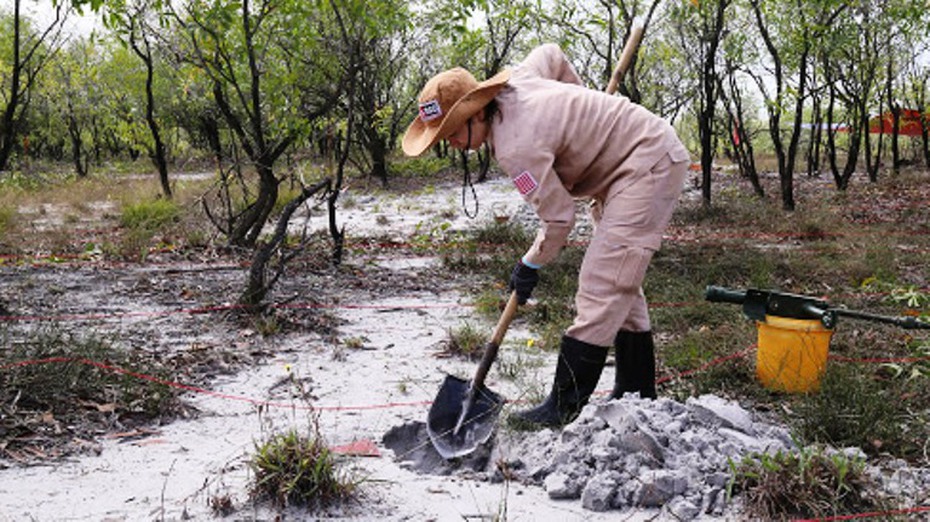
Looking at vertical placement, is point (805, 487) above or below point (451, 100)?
below

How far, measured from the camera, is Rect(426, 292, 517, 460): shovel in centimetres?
303

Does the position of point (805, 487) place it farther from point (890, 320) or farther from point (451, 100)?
point (451, 100)

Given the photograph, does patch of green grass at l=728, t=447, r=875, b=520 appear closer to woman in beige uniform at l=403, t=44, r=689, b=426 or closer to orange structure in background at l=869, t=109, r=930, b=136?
woman in beige uniform at l=403, t=44, r=689, b=426

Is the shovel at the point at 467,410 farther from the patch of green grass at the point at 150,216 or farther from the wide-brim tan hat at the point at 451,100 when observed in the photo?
the patch of green grass at the point at 150,216

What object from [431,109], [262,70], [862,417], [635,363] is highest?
[262,70]

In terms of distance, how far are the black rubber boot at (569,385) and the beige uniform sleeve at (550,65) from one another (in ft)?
3.93

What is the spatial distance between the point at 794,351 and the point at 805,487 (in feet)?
3.48

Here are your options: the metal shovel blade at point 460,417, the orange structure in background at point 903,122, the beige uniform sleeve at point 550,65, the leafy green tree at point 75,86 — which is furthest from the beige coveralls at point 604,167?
the leafy green tree at point 75,86

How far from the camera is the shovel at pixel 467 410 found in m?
3.03

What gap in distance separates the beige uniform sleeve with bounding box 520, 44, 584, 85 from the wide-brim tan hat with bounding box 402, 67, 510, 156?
1.38 ft

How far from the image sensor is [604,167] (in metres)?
3.07

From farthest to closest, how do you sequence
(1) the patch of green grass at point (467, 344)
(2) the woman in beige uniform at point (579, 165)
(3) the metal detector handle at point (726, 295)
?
(1) the patch of green grass at point (467, 344) → (3) the metal detector handle at point (726, 295) → (2) the woman in beige uniform at point (579, 165)

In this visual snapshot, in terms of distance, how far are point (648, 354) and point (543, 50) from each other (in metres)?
1.44

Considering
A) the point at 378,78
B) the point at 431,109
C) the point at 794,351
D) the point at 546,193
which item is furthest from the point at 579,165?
the point at 378,78
